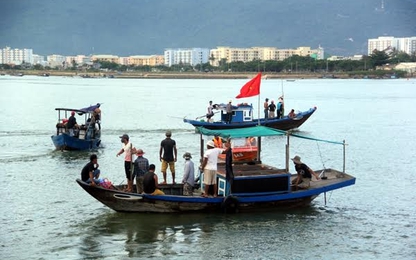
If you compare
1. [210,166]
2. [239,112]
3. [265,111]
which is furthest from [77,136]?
[210,166]

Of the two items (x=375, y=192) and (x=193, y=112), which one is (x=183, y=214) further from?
(x=193, y=112)

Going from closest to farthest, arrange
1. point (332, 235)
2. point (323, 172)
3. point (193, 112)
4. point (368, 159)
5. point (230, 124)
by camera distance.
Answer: point (332, 235)
point (323, 172)
point (368, 159)
point (230, 124)
point (193, 112)

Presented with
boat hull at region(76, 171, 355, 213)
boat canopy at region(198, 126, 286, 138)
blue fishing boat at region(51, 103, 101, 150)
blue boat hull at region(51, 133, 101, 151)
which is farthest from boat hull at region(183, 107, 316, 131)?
boat hull at region(76, 171, 355, 213)

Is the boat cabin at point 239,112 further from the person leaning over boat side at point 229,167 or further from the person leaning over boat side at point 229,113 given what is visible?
the person leaning over boat side at point 229,167

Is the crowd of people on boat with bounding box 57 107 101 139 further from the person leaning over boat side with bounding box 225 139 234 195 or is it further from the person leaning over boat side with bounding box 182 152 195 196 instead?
the person leaning over boat side with bounding box 225 139 234 195

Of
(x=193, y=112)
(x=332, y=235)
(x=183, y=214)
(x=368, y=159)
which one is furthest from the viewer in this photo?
(x=193, y=112)

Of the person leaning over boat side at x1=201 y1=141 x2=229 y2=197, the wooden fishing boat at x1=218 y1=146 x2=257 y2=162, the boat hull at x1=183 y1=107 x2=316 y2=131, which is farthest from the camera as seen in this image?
the boat hull at x1=183 y1=107 x2=316 y2=131

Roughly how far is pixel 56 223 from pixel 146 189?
8.96 feet

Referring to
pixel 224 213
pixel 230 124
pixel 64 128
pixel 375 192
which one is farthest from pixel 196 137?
pixel 224 213

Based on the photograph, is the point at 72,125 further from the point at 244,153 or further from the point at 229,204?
the point at 229,204

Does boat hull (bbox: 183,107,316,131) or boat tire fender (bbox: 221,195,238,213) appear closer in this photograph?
boat tire fender (bbox: 221,195,238,213)

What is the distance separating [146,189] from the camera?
17656mm

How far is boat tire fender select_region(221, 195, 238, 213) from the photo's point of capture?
18000 millimetres

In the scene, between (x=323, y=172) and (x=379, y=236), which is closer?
(x=379, y=236)
